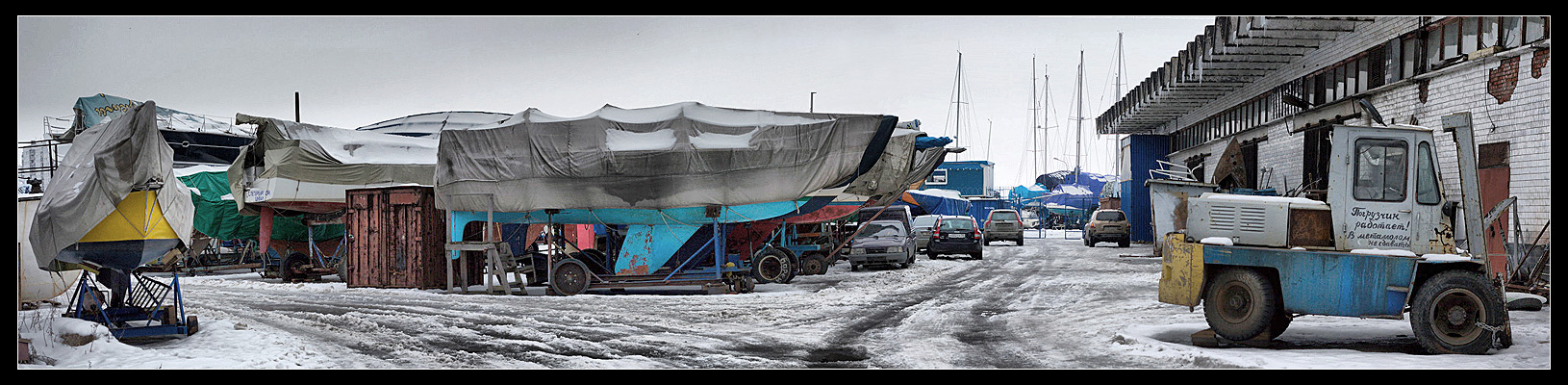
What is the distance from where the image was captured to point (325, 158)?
20859mm

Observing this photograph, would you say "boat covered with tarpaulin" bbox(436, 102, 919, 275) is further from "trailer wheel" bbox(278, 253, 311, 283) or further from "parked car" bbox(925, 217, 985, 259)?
"parked car" bbox(925, 217, 985, 259)

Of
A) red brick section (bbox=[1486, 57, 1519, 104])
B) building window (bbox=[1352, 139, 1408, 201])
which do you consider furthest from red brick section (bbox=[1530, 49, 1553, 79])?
building window (bbox=[1352, 139, 1408, 201])

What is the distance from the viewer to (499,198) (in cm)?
1672

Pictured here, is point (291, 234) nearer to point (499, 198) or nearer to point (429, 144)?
point (429, 144)

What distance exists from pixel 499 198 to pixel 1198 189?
11.2m

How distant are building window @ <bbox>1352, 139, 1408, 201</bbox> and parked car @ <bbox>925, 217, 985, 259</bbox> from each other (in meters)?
17.8

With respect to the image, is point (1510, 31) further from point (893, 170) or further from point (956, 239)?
point (956, 239)

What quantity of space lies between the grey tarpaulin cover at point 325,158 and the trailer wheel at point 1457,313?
18.6 meters

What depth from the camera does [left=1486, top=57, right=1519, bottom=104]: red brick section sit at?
552 inches

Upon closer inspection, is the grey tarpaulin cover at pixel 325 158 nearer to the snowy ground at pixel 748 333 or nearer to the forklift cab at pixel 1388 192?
the snowy ground at pixel 748 333

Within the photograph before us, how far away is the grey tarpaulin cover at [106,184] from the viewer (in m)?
9.68

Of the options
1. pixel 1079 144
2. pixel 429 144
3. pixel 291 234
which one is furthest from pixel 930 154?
pixel 1079 144

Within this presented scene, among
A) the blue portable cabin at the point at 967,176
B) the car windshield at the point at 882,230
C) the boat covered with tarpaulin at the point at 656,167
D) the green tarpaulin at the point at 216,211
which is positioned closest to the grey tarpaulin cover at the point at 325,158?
the green tarpaulin at the point at 216,211

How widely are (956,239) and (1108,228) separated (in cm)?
942
